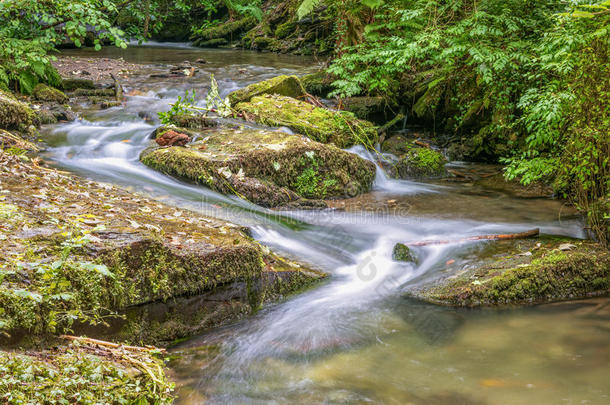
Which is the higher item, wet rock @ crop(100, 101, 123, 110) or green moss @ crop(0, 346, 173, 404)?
wet rock @ crop(100, 101, 123, 110)

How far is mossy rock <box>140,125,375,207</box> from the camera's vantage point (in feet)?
20.0

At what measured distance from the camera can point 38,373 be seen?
209 cm

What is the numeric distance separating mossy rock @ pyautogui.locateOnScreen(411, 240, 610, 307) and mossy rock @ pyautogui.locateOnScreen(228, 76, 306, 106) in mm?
5859

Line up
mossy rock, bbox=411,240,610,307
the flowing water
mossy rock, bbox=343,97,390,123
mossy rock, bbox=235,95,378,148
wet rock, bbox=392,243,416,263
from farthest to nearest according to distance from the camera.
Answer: mossy rock, bbox=343,97,390,123 < mossy rock, bbox=235,95,378,148 < wet rock, bbox=392,243,416,263 < mossy rock, bbox=411,240,610,307 < the flowing water

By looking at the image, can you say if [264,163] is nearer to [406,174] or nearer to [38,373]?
[406,174]

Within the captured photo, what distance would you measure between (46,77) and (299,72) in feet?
22.6

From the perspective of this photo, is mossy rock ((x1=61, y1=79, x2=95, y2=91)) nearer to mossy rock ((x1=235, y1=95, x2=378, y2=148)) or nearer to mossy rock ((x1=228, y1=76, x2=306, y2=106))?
mossy rock ((x1=228, y1=76, x2=306, y2=106))

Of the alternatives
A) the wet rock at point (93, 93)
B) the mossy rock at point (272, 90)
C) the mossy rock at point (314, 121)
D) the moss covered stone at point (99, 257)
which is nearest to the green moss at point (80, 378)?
the moss covered stone at point (99, 257)

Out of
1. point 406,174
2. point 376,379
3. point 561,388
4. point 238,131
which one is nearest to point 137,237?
point 376,379

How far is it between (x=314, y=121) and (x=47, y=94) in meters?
5.36

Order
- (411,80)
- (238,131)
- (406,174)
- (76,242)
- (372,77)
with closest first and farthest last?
(76,242), (238,131), (406,174), (372,77), (411,80)

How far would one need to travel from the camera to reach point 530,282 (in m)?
4.19

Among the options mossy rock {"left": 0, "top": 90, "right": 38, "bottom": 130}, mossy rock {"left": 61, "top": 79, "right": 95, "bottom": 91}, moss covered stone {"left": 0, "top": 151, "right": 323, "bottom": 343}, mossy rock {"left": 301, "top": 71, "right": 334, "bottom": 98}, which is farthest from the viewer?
mossy rock {"left": 301, "top": 71, "right": 334, "bottom": 98}

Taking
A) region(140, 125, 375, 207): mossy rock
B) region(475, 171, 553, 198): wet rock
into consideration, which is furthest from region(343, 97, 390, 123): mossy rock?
region(475, 171, 553, 198): wet rock
